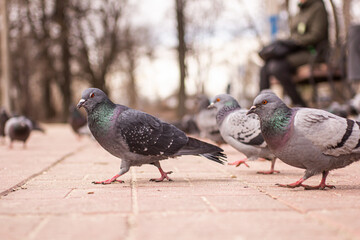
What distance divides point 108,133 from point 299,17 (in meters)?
4.98

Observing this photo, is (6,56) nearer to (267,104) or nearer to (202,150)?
(202,150)

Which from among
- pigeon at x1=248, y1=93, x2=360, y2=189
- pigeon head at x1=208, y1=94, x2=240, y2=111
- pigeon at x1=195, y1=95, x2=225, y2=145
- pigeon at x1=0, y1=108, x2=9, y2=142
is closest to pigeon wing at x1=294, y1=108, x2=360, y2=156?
pigeon at x1=248, y1=93, x2=360, y2=189

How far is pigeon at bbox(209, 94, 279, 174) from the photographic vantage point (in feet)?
15.3

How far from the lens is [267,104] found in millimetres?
3682

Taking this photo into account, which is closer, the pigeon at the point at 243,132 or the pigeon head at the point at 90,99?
the pigeon head at the point at 90,99

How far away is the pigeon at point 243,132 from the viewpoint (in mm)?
4664

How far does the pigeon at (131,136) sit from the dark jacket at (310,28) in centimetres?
418

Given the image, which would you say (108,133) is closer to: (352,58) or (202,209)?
(202,209)

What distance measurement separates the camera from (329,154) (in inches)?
137

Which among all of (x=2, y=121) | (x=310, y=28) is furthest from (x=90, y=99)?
(x=2, y=121)

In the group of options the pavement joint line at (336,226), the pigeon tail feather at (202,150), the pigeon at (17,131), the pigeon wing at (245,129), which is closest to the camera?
the pavement joint line at (336,226)

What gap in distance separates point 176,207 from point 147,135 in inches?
53.4

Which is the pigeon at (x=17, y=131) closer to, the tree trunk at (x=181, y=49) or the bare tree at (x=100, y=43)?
the tree trunk at (x=181, y=49)

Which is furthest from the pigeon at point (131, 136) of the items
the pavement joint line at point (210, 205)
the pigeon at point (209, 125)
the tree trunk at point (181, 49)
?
the tree trunk at point (181, 49)
